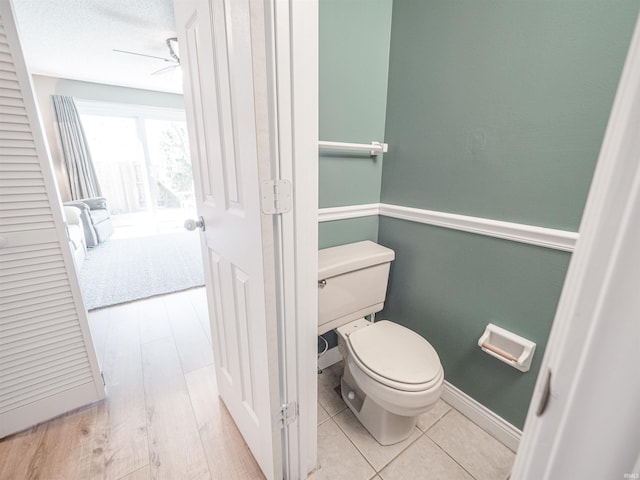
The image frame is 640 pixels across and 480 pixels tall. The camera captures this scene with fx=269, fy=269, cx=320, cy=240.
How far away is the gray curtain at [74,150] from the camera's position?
398cm

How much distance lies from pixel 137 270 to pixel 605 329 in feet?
12.2

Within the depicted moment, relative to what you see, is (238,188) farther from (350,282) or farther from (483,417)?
(483,417)

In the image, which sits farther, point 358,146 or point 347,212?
point 347,212

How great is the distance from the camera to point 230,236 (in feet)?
3.11

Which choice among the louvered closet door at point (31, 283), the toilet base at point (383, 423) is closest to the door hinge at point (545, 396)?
the toilet base at point (383, 423)

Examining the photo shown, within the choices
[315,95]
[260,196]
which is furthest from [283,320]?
[315,95]

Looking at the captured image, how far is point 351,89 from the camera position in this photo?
1326 mm

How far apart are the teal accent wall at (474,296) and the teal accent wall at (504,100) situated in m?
0.15

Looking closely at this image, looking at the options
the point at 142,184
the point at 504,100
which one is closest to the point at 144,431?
the point at 504,100

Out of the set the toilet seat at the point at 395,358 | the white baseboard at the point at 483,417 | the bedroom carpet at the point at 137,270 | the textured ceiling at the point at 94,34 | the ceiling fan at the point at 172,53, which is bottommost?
the bedroom carpet at the point at 137,270

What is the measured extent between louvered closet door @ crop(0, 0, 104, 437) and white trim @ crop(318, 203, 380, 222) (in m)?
1.16

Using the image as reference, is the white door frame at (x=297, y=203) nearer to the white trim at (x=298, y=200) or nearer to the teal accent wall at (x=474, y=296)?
the white trim at (x=298, y=200)

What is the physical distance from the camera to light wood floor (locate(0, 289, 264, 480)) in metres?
1.10

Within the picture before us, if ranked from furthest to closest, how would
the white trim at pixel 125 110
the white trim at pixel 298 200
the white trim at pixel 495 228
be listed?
the white trim at pixel 125 110 < the white trim at pixel 495 228 < the white trim at pixel 298 200
